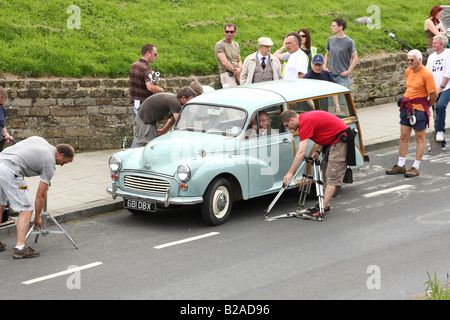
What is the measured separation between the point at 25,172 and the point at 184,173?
2068mm

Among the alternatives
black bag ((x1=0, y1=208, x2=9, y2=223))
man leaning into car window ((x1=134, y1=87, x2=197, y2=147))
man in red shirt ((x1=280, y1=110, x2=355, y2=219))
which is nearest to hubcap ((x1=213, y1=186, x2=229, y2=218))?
man in red shirt ((x1=280, y1=110, x2=355, y2=219))

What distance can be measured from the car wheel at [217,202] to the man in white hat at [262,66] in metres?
4.56

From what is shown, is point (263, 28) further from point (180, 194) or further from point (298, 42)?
point (180, 194)

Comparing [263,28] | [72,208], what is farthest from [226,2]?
[72,208]

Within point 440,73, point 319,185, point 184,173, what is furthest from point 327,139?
point 440,73

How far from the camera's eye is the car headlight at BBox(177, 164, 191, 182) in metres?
9.89

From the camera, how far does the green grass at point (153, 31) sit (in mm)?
15062

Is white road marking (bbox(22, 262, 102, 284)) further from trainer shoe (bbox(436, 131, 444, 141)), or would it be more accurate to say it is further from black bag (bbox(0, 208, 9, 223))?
trainer shoe (bbox(436, 131, 444, 141))

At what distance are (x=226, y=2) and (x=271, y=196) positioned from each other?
9.28m

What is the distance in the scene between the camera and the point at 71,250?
30.6 ft

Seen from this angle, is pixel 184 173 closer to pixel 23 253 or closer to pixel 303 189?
pixel 303 189

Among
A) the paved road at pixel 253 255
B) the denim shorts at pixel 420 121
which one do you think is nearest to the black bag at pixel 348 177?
the paved road at pixel 253 255

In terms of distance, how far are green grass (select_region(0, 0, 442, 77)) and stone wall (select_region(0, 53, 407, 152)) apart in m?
0.51

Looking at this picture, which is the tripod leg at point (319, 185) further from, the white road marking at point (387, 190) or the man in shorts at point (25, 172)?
the man in shorts at point (25, 172)
